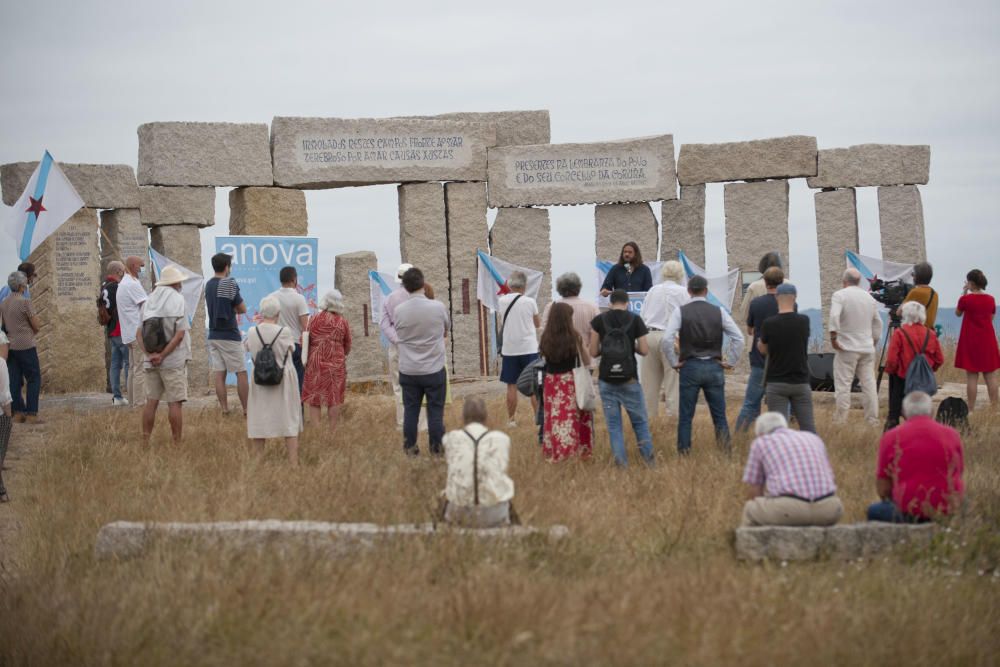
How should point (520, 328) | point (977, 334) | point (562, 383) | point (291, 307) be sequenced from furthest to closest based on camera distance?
point (977, 334) → point (291, 307) → point (520, 328) → point (562, 383)

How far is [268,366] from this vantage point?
9727 millimetres

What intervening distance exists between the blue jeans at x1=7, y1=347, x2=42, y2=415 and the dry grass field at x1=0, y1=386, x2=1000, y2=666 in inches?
166

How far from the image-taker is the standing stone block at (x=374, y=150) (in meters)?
17.8

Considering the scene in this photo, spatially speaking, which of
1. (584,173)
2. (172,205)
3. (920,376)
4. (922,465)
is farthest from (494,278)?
(922,465)

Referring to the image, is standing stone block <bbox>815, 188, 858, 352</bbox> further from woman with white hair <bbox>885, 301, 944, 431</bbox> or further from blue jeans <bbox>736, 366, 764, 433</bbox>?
blue jeans <bbox>736, 366, 764, 433</bbox>

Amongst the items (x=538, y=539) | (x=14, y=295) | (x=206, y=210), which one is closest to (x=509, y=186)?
(x=206, y=210)

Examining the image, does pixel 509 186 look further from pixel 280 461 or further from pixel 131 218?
pixel 280 461

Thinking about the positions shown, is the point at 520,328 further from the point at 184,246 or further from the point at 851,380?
the point at 184,246

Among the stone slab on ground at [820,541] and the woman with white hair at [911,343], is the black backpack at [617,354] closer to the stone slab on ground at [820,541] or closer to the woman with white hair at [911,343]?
the woman with white hair at [911,343]

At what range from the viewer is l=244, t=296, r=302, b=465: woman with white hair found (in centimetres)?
984

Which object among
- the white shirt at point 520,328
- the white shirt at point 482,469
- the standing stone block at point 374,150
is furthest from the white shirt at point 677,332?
the standing stone block at point 374,150

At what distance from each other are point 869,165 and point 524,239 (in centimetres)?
535

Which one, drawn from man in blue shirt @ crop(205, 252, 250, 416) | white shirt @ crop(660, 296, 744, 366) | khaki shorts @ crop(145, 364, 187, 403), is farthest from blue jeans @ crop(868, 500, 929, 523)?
man in blue shirt @ crop(205, 252, 250, 416)

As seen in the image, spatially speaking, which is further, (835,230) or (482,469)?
(835,230)
